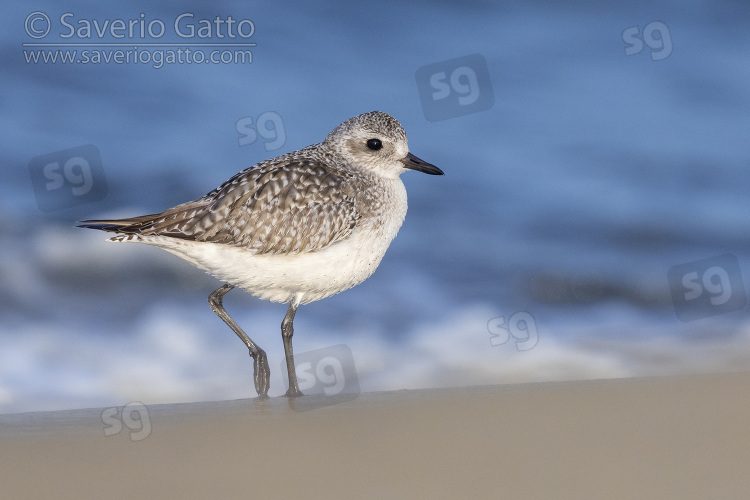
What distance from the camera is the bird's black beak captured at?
8.92 meters

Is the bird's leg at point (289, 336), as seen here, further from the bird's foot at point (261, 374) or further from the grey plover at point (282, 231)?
the bird's foot at point (261, 374)

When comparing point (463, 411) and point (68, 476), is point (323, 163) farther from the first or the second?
point (68, 476)

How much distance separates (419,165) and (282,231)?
6.24ft

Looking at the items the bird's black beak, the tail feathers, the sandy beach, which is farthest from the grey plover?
the sandy beach

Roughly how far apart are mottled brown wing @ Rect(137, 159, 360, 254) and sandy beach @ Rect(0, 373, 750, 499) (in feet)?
5.60

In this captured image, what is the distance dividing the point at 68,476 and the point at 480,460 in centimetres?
262

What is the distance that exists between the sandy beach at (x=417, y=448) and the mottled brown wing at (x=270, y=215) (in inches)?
67.2

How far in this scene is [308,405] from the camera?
6.93 m

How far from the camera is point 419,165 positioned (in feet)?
29.4

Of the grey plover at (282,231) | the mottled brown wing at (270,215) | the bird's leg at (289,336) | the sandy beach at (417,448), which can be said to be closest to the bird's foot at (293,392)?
the grey plover at (282,231)

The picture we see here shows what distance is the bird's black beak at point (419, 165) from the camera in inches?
351

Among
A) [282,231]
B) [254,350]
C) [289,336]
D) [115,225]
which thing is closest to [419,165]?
[282,231]

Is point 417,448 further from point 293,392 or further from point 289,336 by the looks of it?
point 289,336

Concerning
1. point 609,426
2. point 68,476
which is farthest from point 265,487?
point 609,426
